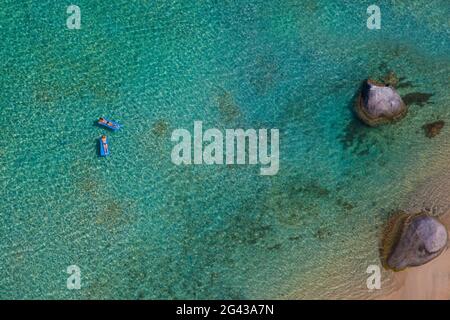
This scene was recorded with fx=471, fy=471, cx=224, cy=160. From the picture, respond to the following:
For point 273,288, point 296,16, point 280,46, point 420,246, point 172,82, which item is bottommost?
point 273,288

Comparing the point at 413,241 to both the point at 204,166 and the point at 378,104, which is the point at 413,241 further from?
the point at 204,166

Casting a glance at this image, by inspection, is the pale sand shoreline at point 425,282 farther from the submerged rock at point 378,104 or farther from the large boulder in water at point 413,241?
the submerged rock at point 378,104

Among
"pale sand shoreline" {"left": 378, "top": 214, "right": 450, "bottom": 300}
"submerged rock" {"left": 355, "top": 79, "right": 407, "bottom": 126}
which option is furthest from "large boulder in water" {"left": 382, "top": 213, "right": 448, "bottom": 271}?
"submerged rock" {"left": 355, "top": 79, "right": 407, "bottom": 126}

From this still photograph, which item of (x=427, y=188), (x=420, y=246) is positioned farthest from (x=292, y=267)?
(x=427, y=188)

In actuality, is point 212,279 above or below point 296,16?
below

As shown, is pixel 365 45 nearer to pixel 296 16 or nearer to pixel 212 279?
pixel 296 16

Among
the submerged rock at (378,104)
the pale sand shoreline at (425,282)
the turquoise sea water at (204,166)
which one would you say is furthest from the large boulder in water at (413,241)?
the submerged rock at (378,104)
